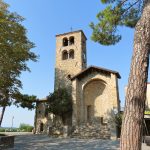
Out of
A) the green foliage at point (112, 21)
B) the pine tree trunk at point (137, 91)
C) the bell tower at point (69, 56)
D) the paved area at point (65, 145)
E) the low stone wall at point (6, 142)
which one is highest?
the bell tower at point (69, 56)

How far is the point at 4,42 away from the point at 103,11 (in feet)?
25.1

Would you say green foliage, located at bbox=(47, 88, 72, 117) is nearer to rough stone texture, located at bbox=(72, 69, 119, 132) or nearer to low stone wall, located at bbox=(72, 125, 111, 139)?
rough stone texture, located at bbox=(72, 69, 119, 132)

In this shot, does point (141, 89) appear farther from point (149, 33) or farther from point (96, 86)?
point (96, 86)

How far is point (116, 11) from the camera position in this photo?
8688 mm

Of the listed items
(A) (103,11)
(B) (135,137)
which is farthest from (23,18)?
(B) (135,137)

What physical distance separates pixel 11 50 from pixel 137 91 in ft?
37.6

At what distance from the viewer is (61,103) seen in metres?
24.5

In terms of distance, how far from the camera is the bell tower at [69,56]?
28.7 meters

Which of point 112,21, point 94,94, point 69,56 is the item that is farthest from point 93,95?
point 112,21

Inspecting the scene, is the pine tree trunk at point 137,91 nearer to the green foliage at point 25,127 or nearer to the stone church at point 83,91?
the stone church at point 83,91

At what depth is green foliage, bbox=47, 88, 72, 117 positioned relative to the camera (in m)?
24.5

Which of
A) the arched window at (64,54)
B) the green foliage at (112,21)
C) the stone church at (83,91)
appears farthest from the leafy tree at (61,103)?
the green foliage at (112,21)

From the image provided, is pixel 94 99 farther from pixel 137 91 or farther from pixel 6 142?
pixel 137 91

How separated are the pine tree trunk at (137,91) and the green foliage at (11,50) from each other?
9875mm
